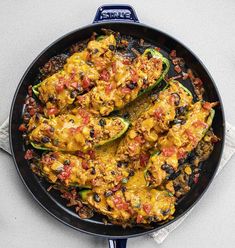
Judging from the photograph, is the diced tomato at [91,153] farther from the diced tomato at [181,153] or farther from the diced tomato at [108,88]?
the diced tomato at [181,153]

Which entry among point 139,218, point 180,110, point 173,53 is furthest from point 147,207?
point 173,53

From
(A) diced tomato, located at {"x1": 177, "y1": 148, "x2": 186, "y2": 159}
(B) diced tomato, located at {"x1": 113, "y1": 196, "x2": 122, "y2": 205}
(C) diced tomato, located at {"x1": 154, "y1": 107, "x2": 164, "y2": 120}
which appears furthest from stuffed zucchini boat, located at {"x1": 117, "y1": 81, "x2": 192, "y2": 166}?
(B) diced tomato, located at {"x1": 113, "y1": 196, "x2": 122, "y2": 205}

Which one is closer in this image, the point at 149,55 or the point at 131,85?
the point at 131,85

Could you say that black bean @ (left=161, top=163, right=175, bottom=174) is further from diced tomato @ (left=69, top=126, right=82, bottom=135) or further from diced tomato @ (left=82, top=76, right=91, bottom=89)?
diced tomato @ (left=82, top=76, right=91, bottom=89)

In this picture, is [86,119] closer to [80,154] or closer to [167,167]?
[80,154]

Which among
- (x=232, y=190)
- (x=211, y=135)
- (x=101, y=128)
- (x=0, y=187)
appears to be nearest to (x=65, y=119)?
(x=101, y=128)

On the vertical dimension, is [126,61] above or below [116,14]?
below
